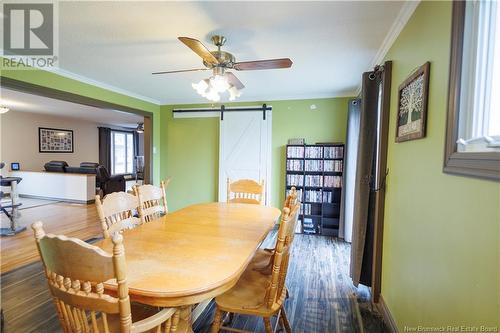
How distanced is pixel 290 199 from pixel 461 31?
3.83 feet

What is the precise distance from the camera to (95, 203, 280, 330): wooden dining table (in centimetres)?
101

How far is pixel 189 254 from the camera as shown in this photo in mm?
1312

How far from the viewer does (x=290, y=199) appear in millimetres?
1614

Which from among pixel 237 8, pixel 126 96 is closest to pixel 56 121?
pixel 126 96

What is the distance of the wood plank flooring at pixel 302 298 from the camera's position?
185 cm

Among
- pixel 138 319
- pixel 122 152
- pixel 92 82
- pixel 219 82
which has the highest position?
pixel 92 82

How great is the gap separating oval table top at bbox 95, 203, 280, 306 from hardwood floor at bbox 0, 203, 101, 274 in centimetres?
232

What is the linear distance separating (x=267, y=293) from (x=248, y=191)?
1.59m

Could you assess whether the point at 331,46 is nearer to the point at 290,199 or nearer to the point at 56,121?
the point at 290,199

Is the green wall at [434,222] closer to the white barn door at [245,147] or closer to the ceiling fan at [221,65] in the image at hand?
the ceiling fan at [221,65]

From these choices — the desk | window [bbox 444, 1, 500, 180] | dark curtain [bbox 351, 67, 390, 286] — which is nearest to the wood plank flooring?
dark curtain [bbox 351, 67, 390, 286]

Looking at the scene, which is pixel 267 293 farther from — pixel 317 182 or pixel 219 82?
pixel 317 182

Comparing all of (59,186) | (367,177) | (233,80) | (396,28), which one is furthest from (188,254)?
(59,186)

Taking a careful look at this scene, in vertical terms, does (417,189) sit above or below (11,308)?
above
